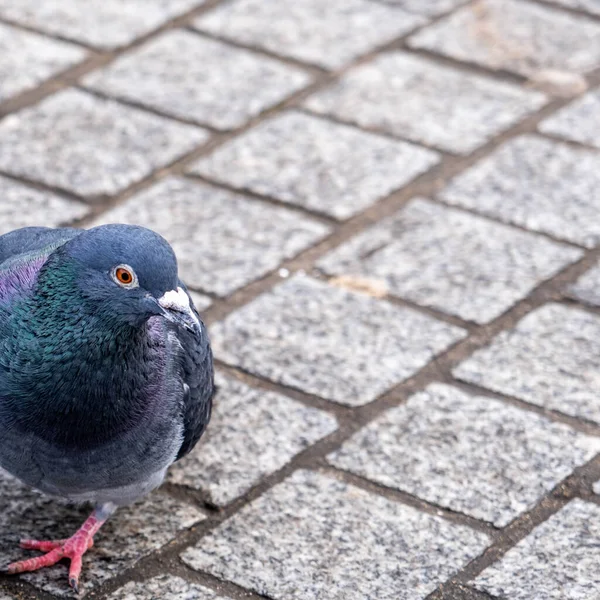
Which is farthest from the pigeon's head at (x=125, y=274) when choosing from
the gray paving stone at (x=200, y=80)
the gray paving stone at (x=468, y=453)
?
the gray paving stone at (x=200, y=80)

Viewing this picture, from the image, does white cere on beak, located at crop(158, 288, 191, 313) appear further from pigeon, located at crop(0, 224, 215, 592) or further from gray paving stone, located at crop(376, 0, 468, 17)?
gray paving stone, located at crop(376, 0, 468, 17)

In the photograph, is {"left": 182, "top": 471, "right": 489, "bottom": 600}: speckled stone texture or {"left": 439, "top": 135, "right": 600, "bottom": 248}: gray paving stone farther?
{"left": 439, "top": 135, "right": 600, "bottom": 248}: gray paving stone

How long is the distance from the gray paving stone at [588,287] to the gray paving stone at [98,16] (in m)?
2.80

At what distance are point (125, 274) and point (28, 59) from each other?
345 centimetres

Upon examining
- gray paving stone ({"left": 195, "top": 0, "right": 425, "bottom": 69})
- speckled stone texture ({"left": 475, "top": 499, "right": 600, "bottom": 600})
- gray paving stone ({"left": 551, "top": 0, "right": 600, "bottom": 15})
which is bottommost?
speckled stone texture ({"left": 475, "top": 499, "right": 600, "bottom": 600})

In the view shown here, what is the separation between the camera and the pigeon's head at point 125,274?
3.73 m

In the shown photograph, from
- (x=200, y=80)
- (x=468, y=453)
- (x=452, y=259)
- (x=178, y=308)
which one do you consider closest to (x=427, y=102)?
(x=200, y=80)

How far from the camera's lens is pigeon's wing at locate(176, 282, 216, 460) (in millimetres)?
4238

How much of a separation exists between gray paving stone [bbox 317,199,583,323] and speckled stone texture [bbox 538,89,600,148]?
836mm

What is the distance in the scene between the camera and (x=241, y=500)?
461cm

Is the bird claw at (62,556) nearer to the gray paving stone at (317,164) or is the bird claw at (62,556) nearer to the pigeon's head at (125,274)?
the pigeon's head at (125,274)

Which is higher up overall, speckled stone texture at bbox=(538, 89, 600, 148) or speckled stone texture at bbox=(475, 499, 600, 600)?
speckled stone texture at bbox=(538, 89, 600, 148)

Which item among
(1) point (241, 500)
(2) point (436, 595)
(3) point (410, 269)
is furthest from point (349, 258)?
(2) point (436, 595)

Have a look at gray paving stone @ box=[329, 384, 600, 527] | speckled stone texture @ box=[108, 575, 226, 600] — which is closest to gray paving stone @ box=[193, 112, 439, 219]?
gray paving stone @ box=[329, 384, 600, 527]
